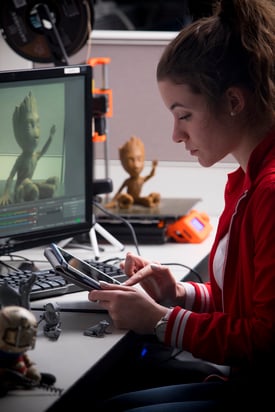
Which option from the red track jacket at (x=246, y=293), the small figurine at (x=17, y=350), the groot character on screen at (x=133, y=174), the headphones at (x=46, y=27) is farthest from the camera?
the groot character on screen at (x=133, y=174)

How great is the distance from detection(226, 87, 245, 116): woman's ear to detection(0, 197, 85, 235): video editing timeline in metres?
0.52

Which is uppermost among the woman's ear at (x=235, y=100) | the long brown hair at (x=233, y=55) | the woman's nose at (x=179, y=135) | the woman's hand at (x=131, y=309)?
the long brown hair at (x=233, y=55)

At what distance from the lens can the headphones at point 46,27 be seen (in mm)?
2186

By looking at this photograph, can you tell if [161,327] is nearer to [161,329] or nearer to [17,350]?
[161,329]

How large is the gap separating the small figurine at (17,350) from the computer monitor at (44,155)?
1.90 feet

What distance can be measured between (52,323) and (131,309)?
0.45 feet

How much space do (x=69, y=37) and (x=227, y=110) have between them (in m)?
0.87

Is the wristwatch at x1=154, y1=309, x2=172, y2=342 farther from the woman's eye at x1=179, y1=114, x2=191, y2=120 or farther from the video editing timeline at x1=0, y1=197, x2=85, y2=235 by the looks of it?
the video editing timeline at x1=0, y1=197, x2=85, y2=235

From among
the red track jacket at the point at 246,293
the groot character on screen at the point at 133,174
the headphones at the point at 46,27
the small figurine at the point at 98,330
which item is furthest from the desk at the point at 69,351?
the headphones at the point at 46,27

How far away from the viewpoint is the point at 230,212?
1.59 m

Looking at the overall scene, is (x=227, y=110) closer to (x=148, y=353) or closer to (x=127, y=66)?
(x=148, y=353)

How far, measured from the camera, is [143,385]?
1840 mm

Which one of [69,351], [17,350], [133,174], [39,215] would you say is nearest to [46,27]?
[133,174]

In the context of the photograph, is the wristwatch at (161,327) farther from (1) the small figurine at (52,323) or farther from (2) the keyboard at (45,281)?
(2) the keyboard at (45,281)
